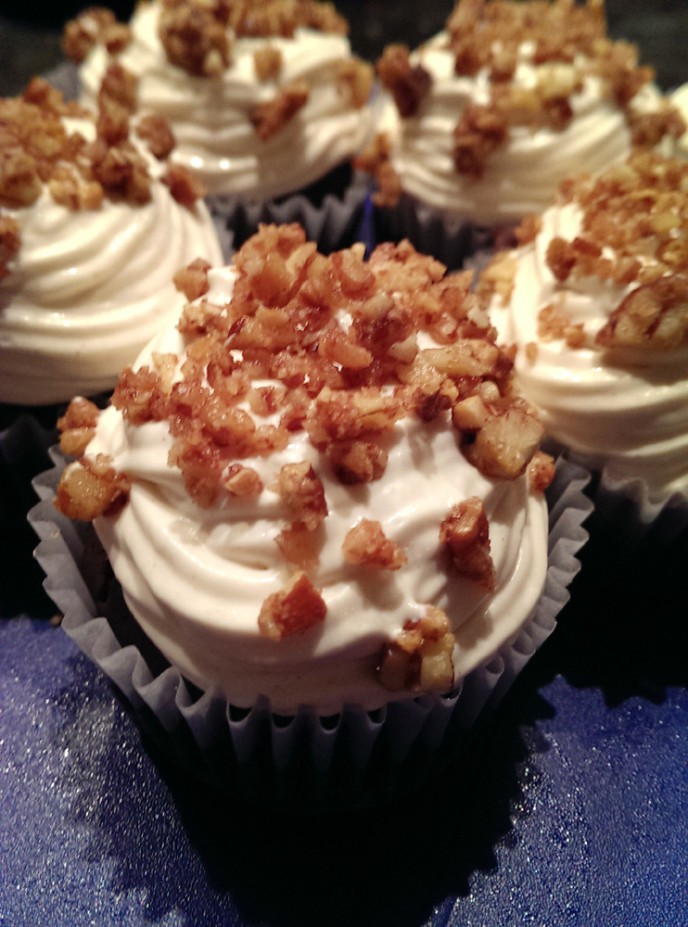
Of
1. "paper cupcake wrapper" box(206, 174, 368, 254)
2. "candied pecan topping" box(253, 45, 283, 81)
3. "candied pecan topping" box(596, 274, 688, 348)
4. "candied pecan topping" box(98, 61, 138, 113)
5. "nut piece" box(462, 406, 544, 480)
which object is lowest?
"paper cupcake wrapper" box(206, 174, 368, 254)

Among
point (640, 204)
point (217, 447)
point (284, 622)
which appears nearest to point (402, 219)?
point (640, 204)

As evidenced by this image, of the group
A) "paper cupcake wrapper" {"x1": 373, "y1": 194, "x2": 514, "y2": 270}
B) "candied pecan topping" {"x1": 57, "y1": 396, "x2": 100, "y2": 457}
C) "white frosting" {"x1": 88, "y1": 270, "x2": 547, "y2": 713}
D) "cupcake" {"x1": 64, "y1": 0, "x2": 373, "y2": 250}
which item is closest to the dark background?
"cupcake" {"x1": 64, "y1": 0, "x2": 373, "y2": 250}

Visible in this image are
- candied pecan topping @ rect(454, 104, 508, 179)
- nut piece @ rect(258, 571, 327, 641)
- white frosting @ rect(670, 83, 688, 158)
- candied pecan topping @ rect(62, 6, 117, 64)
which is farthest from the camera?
candied pecan topping @ rect(62, 6, 117, 64)

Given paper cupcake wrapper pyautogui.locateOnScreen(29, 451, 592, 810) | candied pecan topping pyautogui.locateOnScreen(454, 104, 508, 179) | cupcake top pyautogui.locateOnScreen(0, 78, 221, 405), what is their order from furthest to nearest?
candied pecan topping pyautogui.locateOnScreen(454, 104, 508, 179)
cupcake top pyautogui.locateOnScreen(0, 78, 221, 405)
paper cupcake wrapper pyautogui.locateOnScreen(29, 451, 592, 810)

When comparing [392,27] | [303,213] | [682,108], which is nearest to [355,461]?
[303,213]

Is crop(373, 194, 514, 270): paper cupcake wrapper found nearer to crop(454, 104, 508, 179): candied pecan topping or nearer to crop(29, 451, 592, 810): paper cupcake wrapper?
crop(454, 104, 508, 179): candied pecan topping

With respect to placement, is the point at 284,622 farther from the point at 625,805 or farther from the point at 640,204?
the point at 640,204

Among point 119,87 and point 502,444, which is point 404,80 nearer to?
point 119,87
